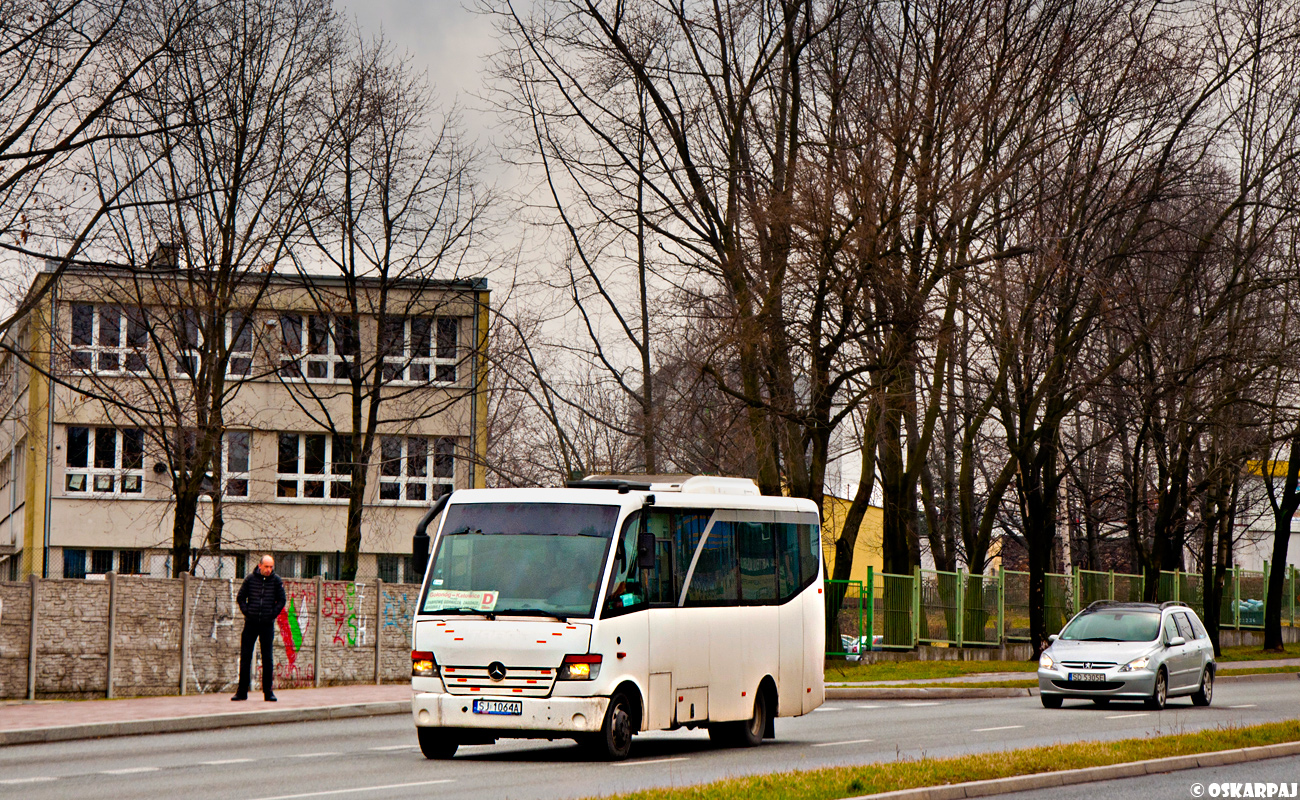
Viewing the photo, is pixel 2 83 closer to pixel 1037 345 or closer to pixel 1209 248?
pixel 1037 345

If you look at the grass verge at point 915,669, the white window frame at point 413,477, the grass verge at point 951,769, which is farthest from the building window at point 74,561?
the grass verge at point 951,769

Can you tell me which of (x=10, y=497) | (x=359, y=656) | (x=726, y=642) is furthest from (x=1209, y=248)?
(x=10, y=497)

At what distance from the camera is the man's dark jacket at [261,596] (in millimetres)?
21562

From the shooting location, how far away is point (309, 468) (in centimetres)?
5172

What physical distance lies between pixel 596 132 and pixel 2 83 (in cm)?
1436

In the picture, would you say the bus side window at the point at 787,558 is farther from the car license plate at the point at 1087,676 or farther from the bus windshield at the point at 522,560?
the car license plate at the point at 1087,676

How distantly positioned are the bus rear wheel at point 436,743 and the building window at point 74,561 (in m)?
38.2

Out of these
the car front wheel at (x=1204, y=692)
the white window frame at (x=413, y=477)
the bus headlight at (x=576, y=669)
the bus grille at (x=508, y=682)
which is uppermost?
the white window frame at (x=413, y=477)

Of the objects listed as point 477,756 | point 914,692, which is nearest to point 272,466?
point 914,692

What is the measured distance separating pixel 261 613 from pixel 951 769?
12.1 m

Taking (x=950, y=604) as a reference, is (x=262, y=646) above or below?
below

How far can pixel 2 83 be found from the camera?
1877 centimetres

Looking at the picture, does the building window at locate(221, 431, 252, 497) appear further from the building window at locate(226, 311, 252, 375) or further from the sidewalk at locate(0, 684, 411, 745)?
the sidewalk at locate(0, 684, 411, 745)

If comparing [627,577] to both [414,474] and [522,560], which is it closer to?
[522,560]
